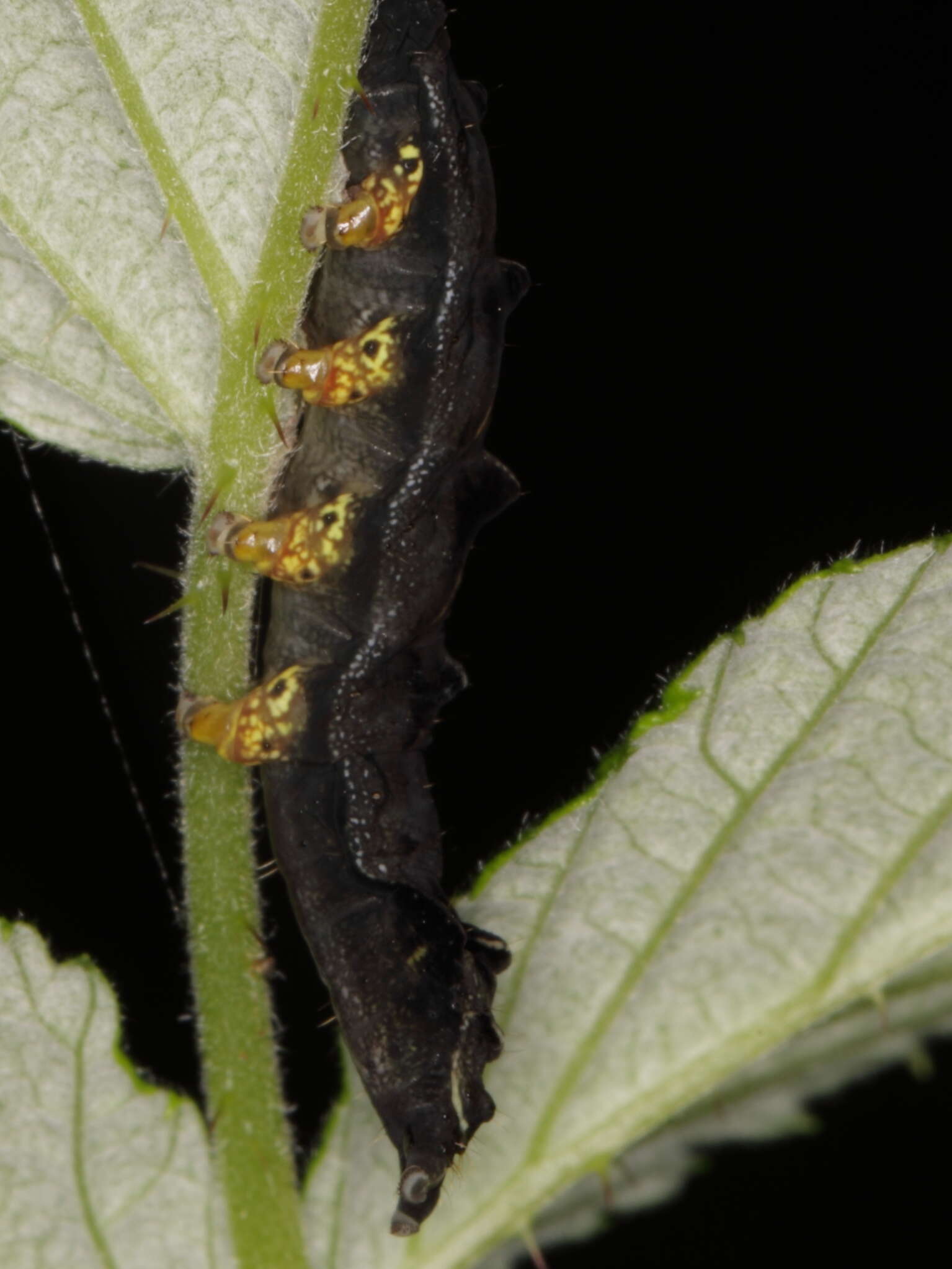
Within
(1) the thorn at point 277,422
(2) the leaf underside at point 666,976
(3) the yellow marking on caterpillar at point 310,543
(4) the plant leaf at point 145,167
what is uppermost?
(4) the plant leaf at point 145,167

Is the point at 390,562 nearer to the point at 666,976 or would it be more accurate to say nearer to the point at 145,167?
the point at 145,167

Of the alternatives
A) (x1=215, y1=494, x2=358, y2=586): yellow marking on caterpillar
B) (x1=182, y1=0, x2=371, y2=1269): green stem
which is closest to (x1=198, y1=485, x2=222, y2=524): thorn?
(x1=182, y1=0, x2=371, y2=1269): green stem

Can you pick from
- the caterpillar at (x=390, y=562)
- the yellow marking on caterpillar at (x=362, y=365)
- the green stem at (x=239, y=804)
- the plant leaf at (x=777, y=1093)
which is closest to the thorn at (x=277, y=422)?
the green stem at (x=239, y=804)

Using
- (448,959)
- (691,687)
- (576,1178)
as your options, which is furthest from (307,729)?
(576,1178)

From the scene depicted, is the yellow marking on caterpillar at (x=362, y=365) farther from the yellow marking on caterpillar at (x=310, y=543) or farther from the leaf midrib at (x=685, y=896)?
the leaf midrib at (x=685, y=896)

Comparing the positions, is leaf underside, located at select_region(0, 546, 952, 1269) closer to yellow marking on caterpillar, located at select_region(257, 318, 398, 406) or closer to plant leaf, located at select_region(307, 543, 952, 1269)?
plant leaf, located at select_region(307, 543, 952, 1269)

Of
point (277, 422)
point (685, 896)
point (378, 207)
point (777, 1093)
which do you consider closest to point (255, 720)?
point (277, 422)

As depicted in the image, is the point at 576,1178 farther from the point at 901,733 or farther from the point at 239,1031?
the point at 901,733
